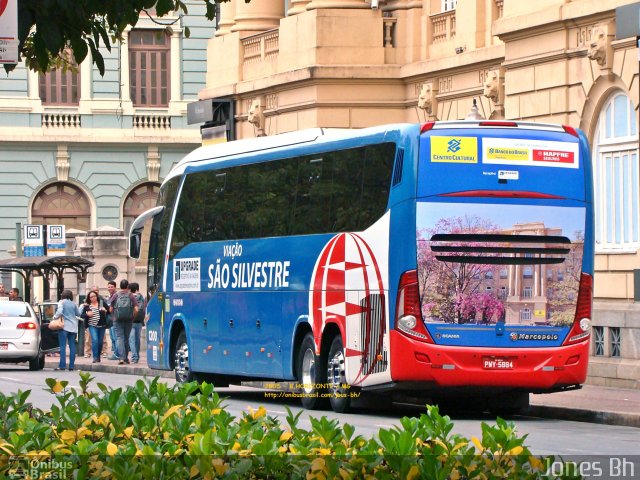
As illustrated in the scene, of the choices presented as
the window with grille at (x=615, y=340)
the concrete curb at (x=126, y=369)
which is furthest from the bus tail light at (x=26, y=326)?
the window with grille at (x=615, y=340)

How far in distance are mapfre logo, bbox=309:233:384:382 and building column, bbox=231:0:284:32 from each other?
62.5 feet

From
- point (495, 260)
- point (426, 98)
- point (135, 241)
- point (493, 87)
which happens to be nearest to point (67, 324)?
point (135, 241)

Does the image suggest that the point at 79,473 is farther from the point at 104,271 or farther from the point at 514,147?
the point at 104,271

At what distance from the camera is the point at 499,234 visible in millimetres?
20266

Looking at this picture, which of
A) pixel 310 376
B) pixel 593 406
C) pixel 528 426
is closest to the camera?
pixel 528 426

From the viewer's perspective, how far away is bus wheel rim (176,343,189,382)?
88.8 ft

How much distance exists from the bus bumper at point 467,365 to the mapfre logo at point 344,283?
2.22 ft

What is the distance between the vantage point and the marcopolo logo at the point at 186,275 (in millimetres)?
26219

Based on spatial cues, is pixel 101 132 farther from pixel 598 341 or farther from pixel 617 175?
pixel 598 341

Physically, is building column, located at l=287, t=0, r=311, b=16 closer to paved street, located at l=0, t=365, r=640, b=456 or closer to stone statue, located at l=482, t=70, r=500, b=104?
stone statue, located at l=482, t=70, r=500, b=104

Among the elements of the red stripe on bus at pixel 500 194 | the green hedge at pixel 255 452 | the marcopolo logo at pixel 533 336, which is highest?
the red stripe on bus at pixel 500 194

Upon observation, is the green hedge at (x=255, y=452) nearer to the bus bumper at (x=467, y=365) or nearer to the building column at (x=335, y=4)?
the bus bumper at (x=467, y=365)

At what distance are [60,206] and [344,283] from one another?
4151 centimetres

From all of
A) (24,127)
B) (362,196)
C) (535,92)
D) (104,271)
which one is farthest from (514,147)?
(24,127)
